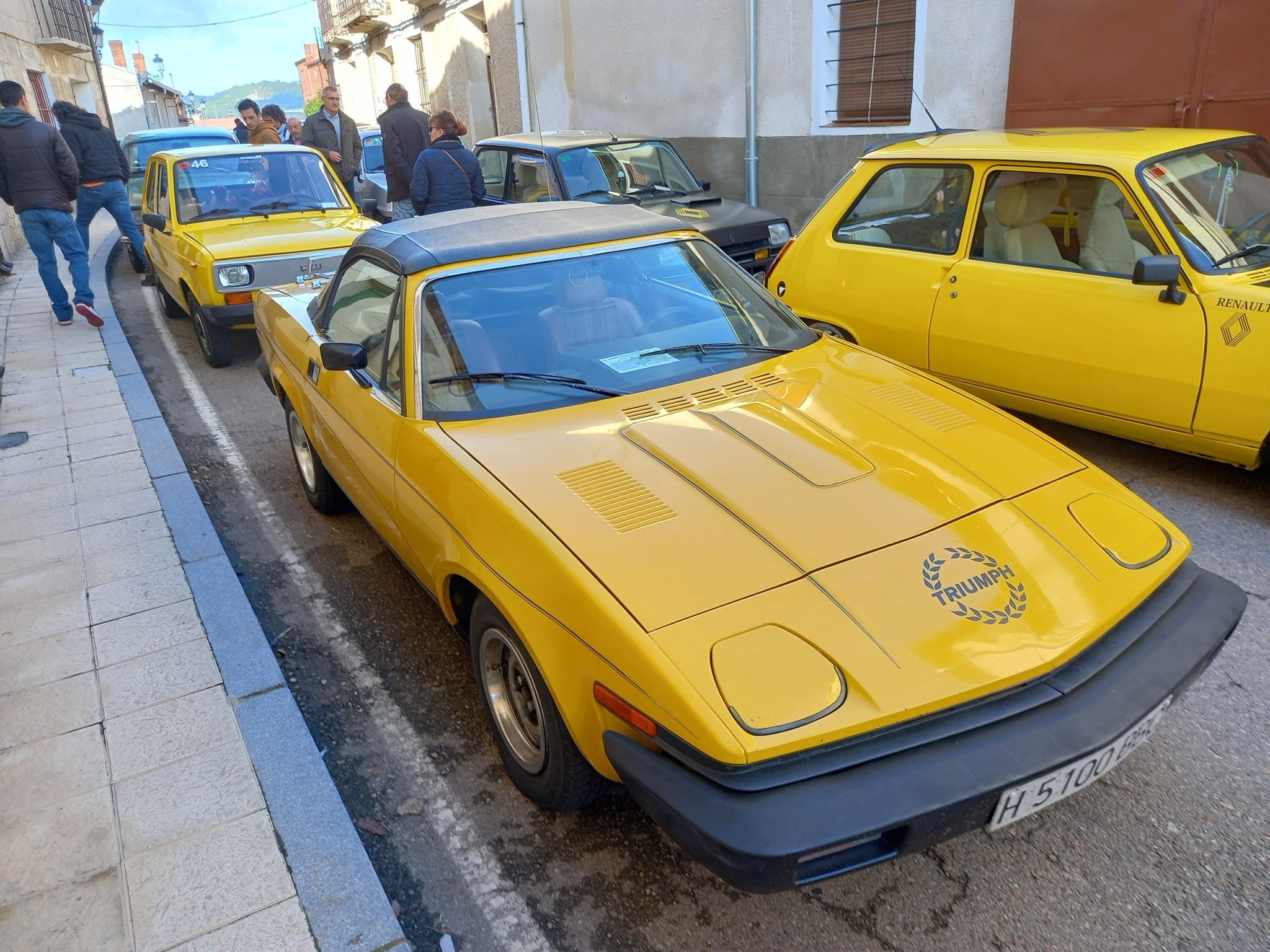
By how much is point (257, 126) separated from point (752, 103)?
626 centimetres

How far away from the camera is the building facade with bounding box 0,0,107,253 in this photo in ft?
55.5

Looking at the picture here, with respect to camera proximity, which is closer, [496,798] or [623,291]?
[496,798]

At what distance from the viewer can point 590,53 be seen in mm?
A: 14828

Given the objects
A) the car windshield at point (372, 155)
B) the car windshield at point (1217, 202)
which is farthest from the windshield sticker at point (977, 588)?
the car windshield at point (372, 155)

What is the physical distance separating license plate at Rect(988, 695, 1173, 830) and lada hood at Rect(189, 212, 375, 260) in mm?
6516

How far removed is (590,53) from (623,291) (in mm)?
13045

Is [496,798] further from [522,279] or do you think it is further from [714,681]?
[522,279]

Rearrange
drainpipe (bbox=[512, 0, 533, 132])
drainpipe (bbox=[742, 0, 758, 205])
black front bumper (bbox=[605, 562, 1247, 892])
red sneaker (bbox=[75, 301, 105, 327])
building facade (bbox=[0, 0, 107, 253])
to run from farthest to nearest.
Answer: building facade (bbox=[0, 0, 107, 253]) → drainpipe (bbox=[512, 0, 533, 132]) → drainpipe (bbox=[742, 0, 758, 205]) → red sneaker (bbox=[75, 301, 105, 327]) → black front bumper (bbox=[605, 562, 1247, 892])

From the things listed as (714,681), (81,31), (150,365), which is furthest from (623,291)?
(81,31)

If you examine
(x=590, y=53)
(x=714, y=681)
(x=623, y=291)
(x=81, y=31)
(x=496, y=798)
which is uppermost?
(x=81, y=31)

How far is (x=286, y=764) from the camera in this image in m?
2.88

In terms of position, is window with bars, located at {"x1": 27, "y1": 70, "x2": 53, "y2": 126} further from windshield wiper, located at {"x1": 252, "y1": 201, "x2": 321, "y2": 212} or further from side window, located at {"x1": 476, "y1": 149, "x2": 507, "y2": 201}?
windshield wiper, located at {"x1": 252, "y1": 201, "x2": 321, "y2": 212}

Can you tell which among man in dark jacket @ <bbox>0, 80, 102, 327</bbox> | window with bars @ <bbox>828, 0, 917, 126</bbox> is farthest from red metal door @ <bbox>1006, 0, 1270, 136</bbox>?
man in dark jacket @ <bbox>0, 80, 102, 327</bbox>

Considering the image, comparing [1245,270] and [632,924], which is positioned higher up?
[1245,270]
